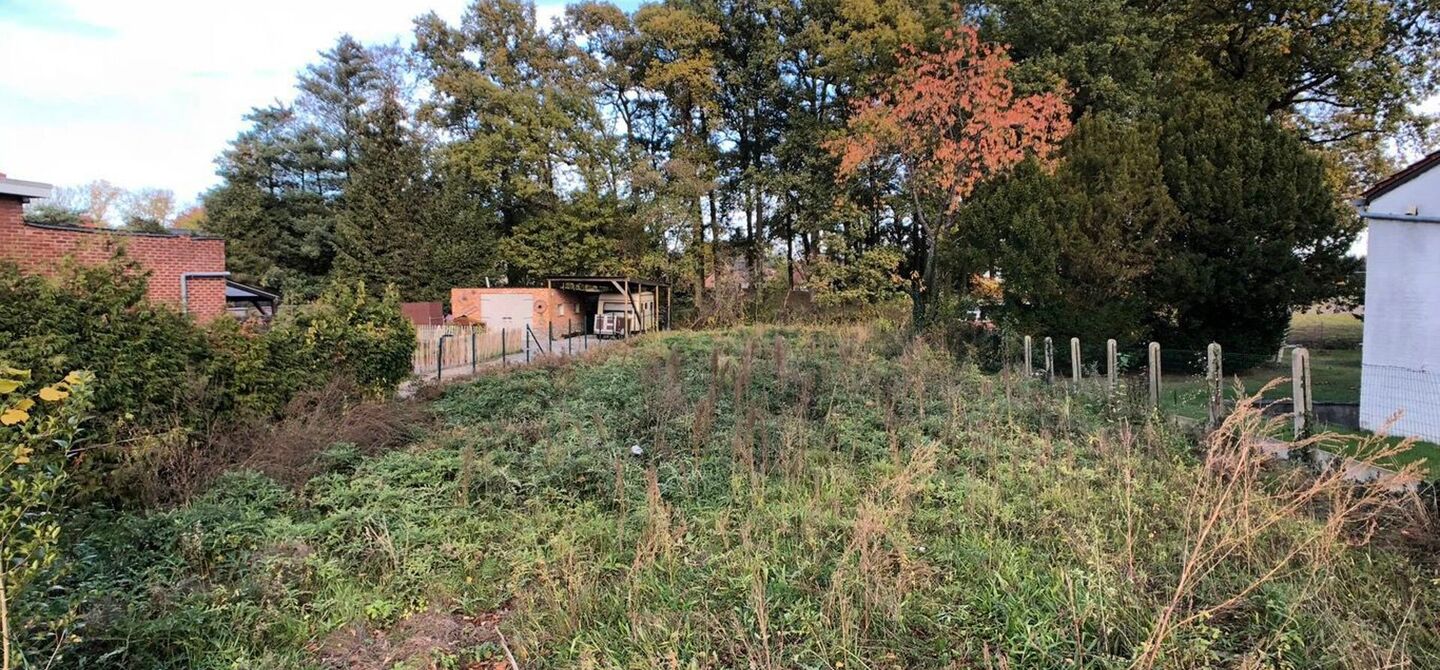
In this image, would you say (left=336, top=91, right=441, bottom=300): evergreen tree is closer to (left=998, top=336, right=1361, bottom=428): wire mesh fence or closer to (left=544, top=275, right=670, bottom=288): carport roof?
(left=544, top=275, right=670, bottom=288): carport roof

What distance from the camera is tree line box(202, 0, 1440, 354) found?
1389 centimetres

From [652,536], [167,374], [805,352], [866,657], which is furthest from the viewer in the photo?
[805,352]

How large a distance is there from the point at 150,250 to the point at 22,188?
2.44 meters

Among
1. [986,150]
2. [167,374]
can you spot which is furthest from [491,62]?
[167,374]

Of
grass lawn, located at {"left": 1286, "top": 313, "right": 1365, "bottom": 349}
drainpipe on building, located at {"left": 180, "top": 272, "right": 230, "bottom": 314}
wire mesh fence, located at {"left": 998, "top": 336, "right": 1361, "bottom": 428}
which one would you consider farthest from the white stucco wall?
drainpipe on building, located at {"left": 180, "top": 272, "right": 230, "bottom": 314}

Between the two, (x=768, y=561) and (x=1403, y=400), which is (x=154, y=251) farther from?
(x=1403, y=400)

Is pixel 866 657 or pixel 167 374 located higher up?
pixel 167 374

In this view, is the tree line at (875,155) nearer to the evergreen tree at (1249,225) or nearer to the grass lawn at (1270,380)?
the evergreen tree at (1249,225)

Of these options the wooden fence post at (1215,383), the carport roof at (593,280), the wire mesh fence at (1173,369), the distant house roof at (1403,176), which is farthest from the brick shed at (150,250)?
the distant house roof at (1403,176)

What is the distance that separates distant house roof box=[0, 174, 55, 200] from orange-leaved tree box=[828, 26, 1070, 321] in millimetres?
17132

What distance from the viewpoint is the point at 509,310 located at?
25281 mm

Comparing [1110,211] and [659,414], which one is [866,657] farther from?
[1110,211]

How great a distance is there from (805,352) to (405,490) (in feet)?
25.2

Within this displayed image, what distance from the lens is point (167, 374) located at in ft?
19.4
